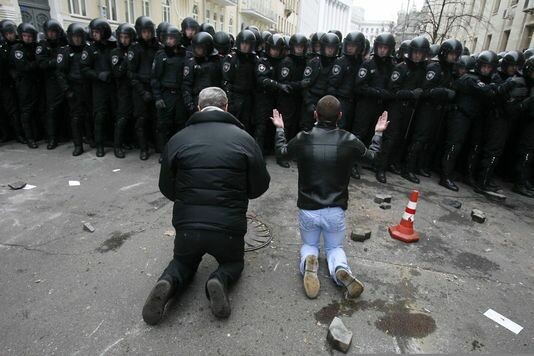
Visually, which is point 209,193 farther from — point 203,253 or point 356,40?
point 356,40

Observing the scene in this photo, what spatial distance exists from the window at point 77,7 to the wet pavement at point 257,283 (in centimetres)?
1348

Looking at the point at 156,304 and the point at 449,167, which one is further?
the point at 449,167

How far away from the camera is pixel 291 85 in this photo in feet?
19.6

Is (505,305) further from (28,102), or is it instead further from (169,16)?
(169,16)

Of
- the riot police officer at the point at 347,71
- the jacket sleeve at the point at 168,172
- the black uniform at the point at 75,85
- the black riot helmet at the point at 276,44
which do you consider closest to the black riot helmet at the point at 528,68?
the riot police officer at the point at 347,71

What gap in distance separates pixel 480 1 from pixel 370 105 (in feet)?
99.9

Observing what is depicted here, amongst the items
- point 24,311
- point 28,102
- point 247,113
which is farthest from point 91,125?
point 24,311

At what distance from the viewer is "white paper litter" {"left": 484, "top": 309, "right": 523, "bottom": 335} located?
2.72 metres

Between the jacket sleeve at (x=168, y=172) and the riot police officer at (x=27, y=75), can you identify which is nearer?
the jacket sleeve at (x=168, y=172)

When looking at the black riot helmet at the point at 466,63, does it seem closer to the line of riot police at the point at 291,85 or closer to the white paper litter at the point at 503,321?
the line of riot police at the point at 291,85

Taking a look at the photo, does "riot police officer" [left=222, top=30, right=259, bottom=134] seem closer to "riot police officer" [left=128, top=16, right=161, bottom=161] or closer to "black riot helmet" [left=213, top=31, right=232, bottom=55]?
"black riot helmet" [left=213, top=31, right=232, bottom=55]

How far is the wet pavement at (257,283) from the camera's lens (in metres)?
2.47

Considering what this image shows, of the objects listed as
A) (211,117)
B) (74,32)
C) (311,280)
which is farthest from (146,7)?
(311,280)

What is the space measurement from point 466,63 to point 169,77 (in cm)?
495
